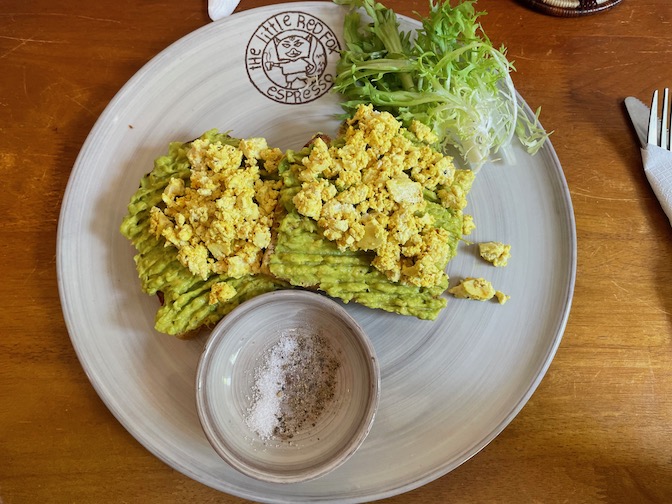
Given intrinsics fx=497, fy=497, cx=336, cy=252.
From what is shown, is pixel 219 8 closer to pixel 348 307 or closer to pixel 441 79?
pixel 441 79

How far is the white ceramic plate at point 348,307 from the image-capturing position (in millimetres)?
2430

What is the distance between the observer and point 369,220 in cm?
222

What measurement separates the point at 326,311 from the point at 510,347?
3.28 ft

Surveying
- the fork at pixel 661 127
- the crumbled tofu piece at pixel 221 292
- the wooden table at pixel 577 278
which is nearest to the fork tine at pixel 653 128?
the fork at pixel 661 127

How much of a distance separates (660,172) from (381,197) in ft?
5.58

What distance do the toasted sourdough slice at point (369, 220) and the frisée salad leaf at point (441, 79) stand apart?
31 cm

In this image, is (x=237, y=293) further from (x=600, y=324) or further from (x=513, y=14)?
(x=513, y=14)

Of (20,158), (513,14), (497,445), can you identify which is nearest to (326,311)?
(497,445)

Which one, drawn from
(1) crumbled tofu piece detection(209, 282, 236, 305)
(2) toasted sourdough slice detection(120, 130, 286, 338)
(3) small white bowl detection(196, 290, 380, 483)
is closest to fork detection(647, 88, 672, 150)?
(3) small white bowl detection(196, 290, 380, 483)

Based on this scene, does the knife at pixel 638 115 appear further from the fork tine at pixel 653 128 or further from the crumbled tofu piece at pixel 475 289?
the crumbled tofu piece at pixel 475 289

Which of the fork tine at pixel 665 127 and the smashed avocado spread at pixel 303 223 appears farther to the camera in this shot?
the fork tine at pixel 665 127

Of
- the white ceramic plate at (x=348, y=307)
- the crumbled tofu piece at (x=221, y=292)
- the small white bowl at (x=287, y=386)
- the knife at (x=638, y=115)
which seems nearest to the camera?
the small white bowl at (x=287, y=386)

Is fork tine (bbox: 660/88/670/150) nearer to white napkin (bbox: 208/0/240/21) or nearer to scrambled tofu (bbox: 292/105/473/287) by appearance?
scrambled tofu (bbox: 292/105/473/287)

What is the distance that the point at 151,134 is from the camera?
106 inches
